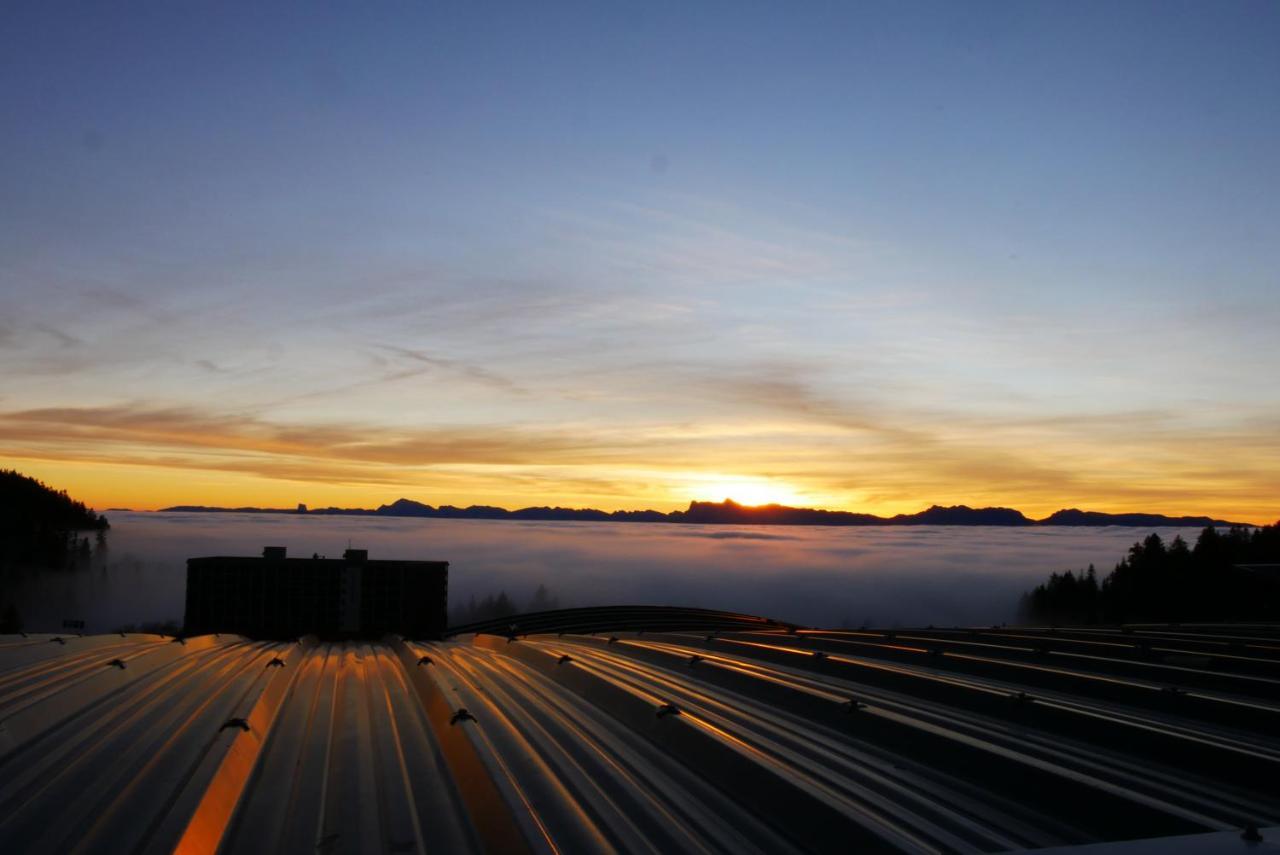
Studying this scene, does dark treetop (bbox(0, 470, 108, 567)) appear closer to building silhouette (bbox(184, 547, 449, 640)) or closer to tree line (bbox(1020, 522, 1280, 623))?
building silhouette (bbox(184, 547, 449, 640))

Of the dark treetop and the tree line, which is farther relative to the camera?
the dark treetop

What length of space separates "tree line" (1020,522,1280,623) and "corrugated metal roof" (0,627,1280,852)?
51.5 metres

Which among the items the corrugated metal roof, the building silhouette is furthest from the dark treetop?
the corrugated metal roof

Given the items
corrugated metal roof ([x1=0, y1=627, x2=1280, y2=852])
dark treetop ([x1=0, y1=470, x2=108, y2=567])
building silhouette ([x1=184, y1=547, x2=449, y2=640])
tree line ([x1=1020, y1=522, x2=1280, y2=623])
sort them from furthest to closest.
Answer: dark treetop ([x1=0, y1=470, x2=108, y2=567]), tree line ([x1=1020, y1=522, x2=1280, y2=623]), building silhouette ([x1=184, y1=547, x2=449, y2=640]), corrugated metal roof ([x1=0, y1=627, x2=1280, y2=852])

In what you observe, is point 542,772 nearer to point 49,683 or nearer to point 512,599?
point 49,683

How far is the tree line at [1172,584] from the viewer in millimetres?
66669

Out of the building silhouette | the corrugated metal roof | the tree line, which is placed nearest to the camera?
the corrugated metal roof

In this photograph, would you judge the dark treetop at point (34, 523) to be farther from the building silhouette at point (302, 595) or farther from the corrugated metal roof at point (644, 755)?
the corrugated metal roof at point (644, 755)

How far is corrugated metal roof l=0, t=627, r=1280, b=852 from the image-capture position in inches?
284

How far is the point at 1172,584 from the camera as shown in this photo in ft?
268

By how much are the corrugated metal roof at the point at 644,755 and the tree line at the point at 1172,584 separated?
169 feet

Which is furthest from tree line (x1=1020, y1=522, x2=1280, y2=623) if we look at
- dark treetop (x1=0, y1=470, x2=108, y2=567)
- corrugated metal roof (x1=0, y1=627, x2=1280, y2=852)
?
dark treetop (x1=0, y1=470, x2=108, y2=567)

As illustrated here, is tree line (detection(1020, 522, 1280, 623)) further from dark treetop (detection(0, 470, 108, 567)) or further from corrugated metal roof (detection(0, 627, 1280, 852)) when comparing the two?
dark treetop (detection(0, 470, 108, 567))

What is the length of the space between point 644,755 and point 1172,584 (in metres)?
90.1
